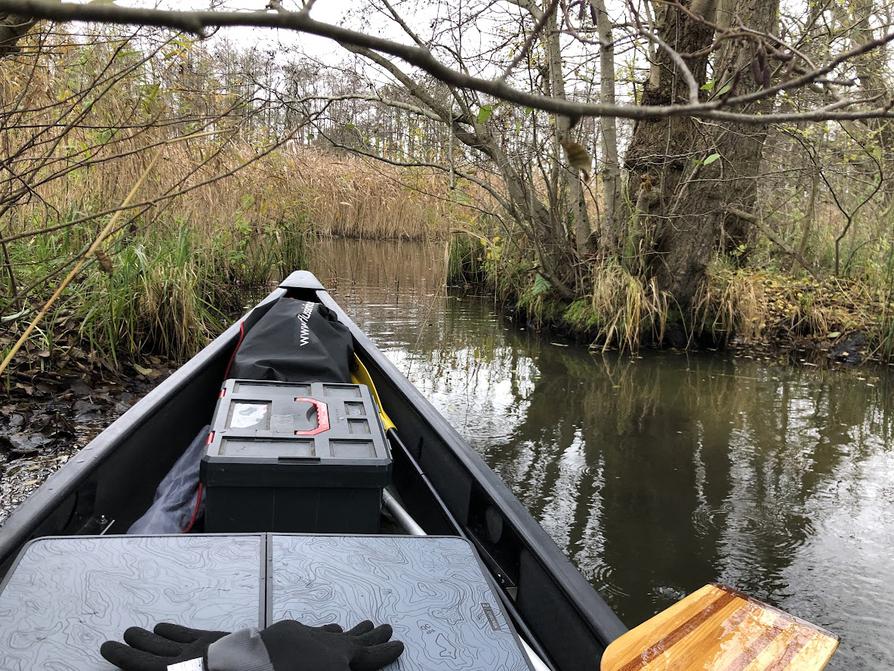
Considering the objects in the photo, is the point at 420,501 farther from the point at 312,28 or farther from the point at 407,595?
the point at 312,28

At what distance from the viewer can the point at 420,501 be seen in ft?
7.76

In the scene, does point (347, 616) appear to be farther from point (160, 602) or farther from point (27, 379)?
point (27, 379)

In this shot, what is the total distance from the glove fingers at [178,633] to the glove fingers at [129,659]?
53 mm

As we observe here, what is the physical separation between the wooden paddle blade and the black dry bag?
6.10ft

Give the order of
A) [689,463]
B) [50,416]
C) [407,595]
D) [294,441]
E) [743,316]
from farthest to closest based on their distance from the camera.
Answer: [743,316] → [689,463] → [50,416] → [294,441] → [407,595]

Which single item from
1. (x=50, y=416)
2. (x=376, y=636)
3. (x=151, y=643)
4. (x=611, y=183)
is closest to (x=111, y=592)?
(x=151, y=643)

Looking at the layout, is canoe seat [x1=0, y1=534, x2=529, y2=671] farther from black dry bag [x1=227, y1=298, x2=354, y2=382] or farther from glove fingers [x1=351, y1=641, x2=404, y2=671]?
black dry bag [x1=227, y1=298, x2=354, y2=382]

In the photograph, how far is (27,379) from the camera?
398cm

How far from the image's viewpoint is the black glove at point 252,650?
40.2 inches

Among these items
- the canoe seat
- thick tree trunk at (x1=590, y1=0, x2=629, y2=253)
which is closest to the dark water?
thick tree trunk at (x1=590, y1=0, x2=629, y2=253)

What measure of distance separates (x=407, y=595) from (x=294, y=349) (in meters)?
1.84

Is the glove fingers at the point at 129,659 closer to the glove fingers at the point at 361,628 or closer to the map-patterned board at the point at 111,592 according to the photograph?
the map-patterned board at the point at 111,592

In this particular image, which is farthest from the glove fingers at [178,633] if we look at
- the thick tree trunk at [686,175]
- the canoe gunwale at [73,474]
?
the thick tree trunk at [686,175]

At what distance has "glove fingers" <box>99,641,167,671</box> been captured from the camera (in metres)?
1.03
